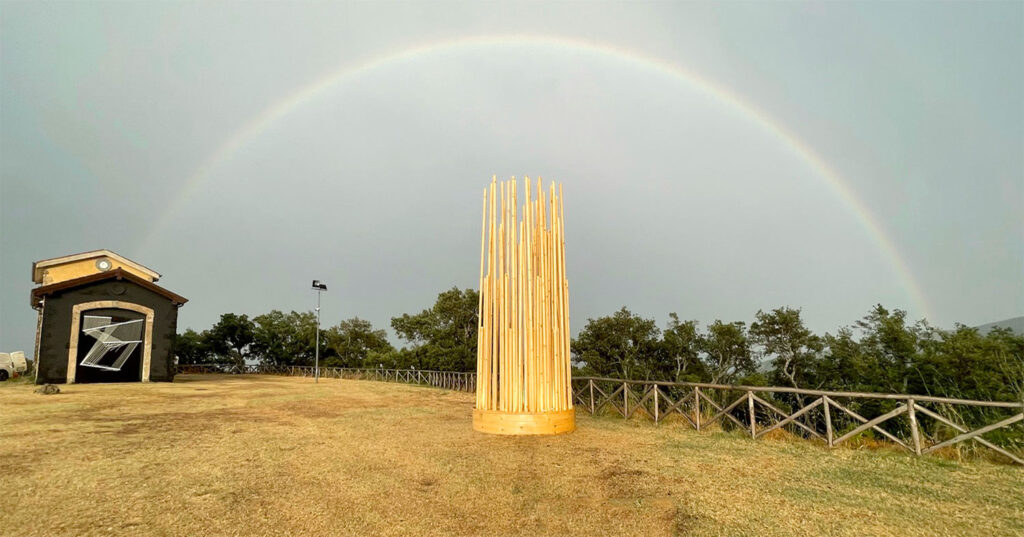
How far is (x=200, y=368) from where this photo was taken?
121 feet

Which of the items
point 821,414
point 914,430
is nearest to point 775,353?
point 821,414

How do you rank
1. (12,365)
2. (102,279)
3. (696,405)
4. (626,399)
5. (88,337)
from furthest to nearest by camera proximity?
(12,365) → (102,279) → (88,337) → (626,399) → (696,405)

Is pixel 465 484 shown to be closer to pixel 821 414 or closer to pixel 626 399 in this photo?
pixel 626 399

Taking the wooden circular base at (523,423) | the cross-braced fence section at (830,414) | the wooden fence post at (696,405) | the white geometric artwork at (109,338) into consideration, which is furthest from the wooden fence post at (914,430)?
the white geometric artwork at (109,338)

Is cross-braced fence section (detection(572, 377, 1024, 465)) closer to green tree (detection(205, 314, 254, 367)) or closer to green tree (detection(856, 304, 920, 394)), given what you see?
green tree (detection(856, 304, 920, 394))

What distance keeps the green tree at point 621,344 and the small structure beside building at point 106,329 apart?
70.6 feet

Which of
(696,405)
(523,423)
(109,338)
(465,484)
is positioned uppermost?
(109,338)

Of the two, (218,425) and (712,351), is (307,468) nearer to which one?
(218,425)

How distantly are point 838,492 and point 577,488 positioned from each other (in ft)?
9.45

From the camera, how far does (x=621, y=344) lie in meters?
28.8

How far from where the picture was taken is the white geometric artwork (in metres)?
20.4

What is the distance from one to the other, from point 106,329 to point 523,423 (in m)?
21.5

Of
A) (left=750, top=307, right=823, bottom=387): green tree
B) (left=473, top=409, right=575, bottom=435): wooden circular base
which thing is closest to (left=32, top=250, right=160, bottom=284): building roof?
(left=473, top=409, right=575, bottom=435): wooden circular base

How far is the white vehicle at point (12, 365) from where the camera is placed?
23031 mm
